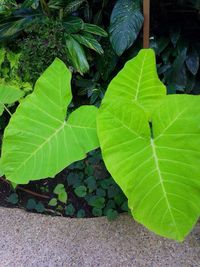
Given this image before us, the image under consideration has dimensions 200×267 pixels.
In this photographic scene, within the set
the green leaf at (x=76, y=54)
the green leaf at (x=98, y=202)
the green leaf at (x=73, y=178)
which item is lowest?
the green leaf at (x=98, y=202)

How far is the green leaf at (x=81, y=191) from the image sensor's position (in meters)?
2.09

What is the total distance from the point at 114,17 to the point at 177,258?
1.23 m

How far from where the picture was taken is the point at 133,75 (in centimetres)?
150

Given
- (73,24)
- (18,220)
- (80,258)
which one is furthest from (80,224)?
(73,24)

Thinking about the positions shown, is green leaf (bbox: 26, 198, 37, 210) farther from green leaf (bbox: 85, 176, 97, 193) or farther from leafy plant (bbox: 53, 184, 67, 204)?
green leaf (bbox: 85, 176, 97, 193)

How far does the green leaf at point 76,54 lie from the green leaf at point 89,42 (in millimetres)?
25

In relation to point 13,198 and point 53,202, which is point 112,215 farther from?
point 13,198

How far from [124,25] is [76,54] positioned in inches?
11.8

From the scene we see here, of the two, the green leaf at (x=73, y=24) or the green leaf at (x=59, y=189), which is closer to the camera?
the green leaf at (x=73, y=24)

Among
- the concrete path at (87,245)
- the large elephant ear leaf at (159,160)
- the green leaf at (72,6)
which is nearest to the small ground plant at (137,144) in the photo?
the large elephant ear leaf at (159,160)

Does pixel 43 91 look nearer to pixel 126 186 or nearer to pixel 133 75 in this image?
pixel 133 75

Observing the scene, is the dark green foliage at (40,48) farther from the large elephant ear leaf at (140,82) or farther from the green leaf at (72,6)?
the large elephant ear leaf at (140,82)

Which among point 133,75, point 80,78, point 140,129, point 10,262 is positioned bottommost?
point 10,262

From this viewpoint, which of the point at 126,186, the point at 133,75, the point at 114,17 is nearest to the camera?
the point at 126,186
